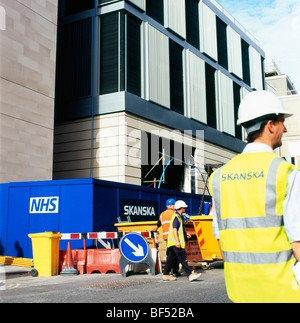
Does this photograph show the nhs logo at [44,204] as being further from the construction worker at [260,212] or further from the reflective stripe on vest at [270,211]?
the reflective stripe on vest at [270,211]

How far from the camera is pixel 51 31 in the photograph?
21.8 meters

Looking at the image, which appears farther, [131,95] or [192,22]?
[192,22]

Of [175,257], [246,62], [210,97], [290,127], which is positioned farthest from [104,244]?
[290,127]

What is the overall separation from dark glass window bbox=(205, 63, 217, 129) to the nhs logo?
2059 cm

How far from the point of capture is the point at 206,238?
43.2 ft

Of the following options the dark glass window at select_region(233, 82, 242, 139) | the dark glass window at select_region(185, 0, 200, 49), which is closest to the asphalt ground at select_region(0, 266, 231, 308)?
the dark glass window at select_region(185, 0, 200, 49)

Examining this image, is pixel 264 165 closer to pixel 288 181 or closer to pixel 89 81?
pixel 288 181

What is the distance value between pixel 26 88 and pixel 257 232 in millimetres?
19098

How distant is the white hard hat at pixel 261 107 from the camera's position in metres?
2.29

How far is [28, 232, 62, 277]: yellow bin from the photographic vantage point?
11.7 m

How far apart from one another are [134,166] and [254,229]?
22.2 meters

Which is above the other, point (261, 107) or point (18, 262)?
point (261, 107)

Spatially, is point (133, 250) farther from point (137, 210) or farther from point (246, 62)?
point (246, 62)

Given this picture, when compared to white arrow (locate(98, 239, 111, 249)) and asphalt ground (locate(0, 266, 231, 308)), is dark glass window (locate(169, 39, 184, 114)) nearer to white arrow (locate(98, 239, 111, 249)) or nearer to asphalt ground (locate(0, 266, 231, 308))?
white arrow (locate(98, 239, 111, 249))
